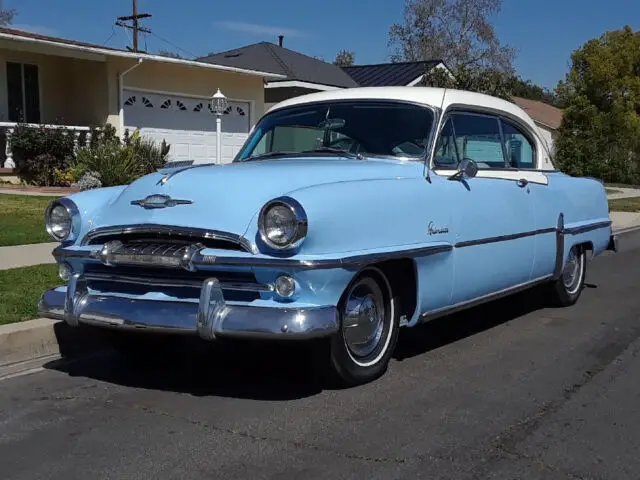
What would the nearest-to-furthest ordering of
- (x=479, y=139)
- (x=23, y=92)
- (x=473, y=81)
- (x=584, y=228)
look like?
(x=479, y=139) < (x=584, y=228) < (x=23, y=92) < (x=473, y=81)

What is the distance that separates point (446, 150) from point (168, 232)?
91.0 inches

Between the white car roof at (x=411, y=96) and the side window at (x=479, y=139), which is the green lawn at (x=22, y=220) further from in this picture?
the side window at (x=479, y=139)

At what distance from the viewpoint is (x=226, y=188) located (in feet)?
15.8

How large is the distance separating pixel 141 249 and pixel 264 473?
161 centimetres

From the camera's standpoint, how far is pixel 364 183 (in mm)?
4973

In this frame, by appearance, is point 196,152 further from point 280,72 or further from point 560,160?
point 560,160

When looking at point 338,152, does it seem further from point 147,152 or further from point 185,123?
point 185,123

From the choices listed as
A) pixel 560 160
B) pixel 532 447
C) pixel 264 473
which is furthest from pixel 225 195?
pixel 560 160

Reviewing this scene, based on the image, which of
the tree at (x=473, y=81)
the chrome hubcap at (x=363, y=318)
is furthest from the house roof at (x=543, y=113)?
the chrome hubcap at (x=363, y=318)

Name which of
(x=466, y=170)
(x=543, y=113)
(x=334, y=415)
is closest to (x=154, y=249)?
(x=334, y=415)

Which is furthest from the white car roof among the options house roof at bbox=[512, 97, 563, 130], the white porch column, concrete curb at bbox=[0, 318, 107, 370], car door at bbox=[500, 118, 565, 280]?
house roof at bbox=[512, 97, 563, 130]

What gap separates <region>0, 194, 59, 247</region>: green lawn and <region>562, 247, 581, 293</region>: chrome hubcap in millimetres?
6183

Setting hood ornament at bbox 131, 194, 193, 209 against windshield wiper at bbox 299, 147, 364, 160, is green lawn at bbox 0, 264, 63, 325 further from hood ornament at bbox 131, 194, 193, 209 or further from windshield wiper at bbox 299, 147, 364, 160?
windshield wiper at bbox 299, 147, 364, 160

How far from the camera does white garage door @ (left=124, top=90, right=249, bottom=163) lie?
1905 centimetres
